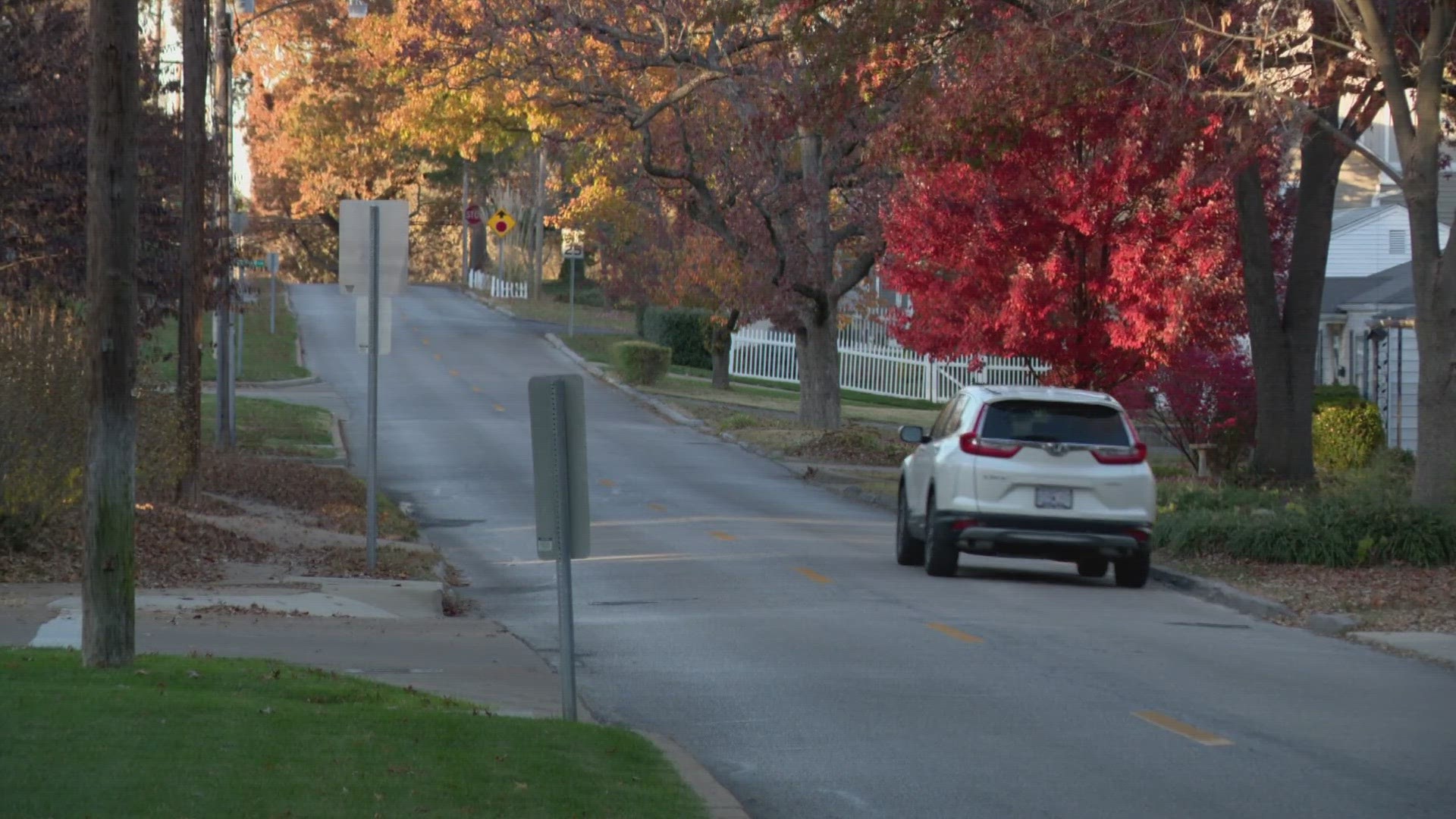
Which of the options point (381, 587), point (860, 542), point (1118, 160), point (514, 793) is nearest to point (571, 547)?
point (514, 793)

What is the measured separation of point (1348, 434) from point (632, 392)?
19.8 m

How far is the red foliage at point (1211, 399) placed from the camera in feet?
93.7

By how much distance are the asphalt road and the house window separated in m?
21.8

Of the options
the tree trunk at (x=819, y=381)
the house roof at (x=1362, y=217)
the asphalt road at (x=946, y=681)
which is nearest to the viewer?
the asphalt road at (x=946, y=681)

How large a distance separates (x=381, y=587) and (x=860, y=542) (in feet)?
23.5

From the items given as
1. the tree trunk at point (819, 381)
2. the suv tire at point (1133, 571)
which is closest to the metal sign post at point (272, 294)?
the tree trunk at point (819, 381)

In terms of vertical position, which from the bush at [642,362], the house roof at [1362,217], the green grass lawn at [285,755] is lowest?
the green grass lawn at [285,755]

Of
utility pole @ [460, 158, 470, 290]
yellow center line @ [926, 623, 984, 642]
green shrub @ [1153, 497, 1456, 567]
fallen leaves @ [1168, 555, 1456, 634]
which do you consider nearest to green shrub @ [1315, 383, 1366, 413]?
green shrub @ [1153, 497, 1456, 567]

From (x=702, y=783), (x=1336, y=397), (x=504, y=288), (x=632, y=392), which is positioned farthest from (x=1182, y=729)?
(x=504, y=288)

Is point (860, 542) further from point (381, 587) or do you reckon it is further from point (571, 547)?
point (571, 547)

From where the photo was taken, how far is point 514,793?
7.64 meters

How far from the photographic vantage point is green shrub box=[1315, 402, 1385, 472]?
1198 inches

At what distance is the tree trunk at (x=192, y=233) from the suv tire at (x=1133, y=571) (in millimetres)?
10036

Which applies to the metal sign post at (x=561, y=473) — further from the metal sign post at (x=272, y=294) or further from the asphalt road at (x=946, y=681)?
the metal sign post at (x=272, y=294)
